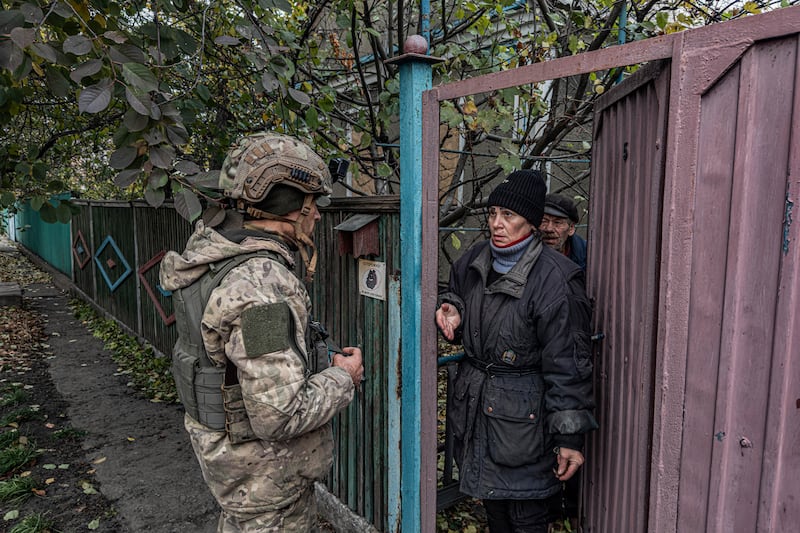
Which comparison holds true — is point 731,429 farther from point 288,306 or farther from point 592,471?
point 288,306

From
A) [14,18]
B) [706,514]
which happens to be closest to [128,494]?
[14,18]

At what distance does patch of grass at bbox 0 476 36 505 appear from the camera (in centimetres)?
359

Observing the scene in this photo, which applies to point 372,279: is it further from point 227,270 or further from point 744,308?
point 744,308

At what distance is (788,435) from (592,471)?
3.29ft

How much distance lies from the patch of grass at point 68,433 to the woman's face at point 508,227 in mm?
4236

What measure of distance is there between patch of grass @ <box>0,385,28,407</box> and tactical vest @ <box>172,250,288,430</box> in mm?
4368

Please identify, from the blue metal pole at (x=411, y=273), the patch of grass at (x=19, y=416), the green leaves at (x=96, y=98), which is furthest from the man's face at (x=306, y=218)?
the patch of grass at (x=19, y=416)

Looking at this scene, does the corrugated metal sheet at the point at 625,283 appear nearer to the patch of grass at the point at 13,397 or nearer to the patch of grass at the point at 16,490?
the patch of grass at the point at 16,490

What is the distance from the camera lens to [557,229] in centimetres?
318

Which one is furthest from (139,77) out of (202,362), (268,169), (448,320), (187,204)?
(448,320)

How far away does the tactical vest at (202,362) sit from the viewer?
1.92 metres

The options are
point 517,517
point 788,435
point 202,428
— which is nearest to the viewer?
point 788,435

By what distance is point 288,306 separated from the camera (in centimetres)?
186

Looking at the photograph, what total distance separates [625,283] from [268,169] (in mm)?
1364
